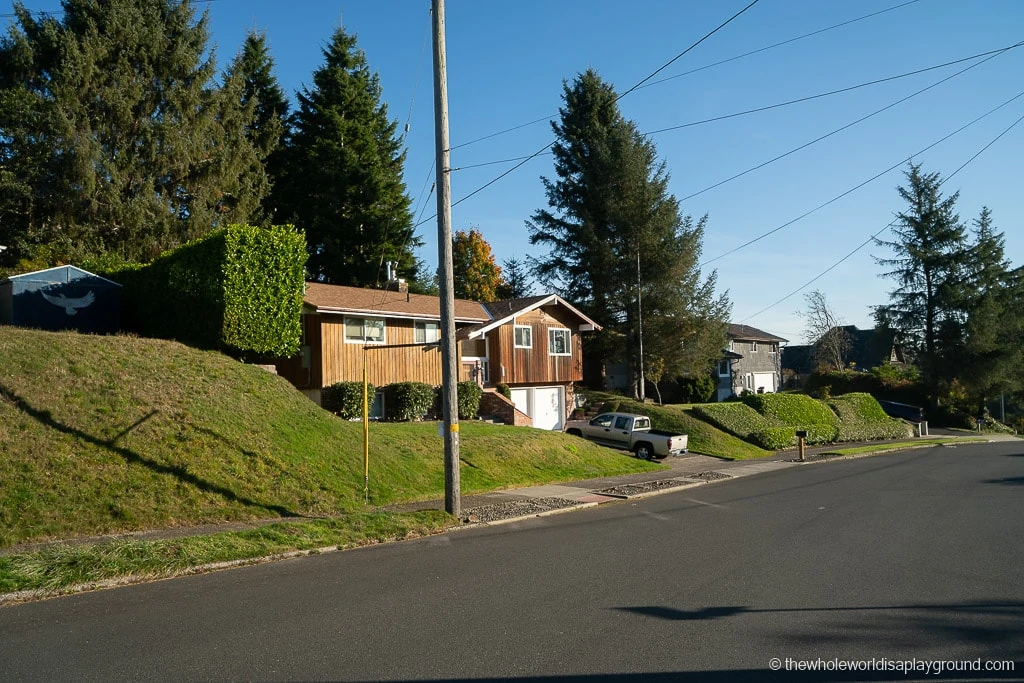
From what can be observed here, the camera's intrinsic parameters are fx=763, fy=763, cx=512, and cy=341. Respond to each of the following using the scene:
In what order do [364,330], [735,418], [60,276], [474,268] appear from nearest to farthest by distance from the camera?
[60,276], [364,330], [735,418], [474,268]

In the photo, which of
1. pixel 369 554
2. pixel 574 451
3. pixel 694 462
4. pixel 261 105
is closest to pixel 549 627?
pixel 369 554

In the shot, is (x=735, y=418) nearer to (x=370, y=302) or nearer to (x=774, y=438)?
(x=774, y=438)

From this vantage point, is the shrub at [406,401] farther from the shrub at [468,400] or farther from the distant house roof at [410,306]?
the distant house roof at [410,306]

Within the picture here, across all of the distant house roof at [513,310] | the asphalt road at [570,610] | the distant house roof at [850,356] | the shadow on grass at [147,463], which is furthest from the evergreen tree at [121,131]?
the distant house roof at [850,356]

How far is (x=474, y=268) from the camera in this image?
206ft

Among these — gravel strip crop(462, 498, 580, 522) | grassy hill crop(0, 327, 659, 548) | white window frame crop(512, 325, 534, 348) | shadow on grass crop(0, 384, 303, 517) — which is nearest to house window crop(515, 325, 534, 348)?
white window frame crop(512, 325, 534, 348)

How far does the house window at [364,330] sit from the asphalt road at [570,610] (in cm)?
1397

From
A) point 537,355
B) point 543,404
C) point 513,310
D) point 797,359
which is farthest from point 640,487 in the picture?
point 797,359

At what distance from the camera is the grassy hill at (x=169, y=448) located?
483 inches

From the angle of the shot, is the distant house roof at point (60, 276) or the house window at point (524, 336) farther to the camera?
the house window at point (524, 336)

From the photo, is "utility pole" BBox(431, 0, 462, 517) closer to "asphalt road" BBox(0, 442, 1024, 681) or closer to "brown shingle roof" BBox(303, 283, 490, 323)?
"asphalt road" BBox(0, 442, 1024, 681)

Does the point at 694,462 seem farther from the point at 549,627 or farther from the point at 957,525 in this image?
the point at 549,627

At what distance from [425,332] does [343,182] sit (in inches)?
576

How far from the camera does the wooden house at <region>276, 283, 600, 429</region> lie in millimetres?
25281
